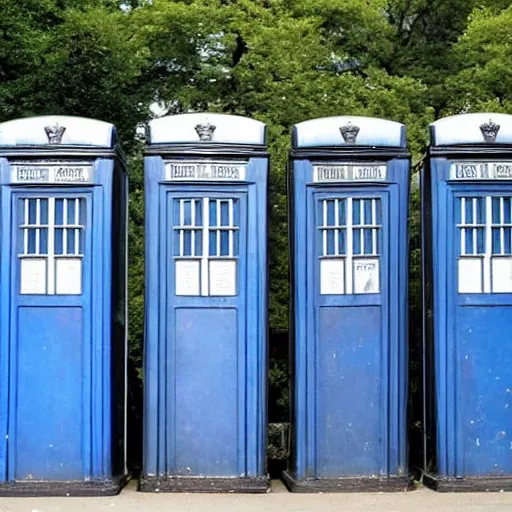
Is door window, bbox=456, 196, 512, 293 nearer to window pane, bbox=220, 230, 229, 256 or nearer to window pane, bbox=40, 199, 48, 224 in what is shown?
window pane, bbox=220, 230, 229, 256

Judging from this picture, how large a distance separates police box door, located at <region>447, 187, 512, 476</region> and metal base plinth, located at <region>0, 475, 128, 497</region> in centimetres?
252

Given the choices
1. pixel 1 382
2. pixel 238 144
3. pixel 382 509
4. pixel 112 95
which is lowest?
pixel 382 509

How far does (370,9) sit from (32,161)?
22.1 feet

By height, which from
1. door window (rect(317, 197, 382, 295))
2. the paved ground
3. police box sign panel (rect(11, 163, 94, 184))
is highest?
police box sign panel (rect(11, 163, 94, 184))

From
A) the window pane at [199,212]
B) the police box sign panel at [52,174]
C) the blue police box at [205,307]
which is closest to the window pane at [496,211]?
the blue police box at [205,307]

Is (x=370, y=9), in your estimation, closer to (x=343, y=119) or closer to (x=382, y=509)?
(x=343, y=119)

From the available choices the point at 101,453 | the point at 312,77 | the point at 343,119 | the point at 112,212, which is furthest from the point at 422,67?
the point at 101,453

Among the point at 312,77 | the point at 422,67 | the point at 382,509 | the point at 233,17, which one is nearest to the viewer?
the point at 382,509

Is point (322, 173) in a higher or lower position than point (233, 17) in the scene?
lower

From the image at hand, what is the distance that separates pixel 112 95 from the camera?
1054cm

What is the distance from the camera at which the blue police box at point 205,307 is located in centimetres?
645

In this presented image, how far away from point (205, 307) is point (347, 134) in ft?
5.31

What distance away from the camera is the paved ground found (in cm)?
597

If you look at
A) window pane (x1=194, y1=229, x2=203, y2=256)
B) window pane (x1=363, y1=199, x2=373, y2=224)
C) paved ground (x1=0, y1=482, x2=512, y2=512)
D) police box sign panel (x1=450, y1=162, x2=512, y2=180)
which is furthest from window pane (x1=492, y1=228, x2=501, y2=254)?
window pane (x1=194, y1=229, x2=203, y2=256)
